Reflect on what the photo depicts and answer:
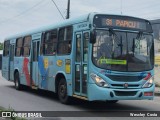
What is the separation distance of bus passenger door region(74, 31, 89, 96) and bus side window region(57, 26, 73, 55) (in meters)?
0.62

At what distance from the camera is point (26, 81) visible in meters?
18.6

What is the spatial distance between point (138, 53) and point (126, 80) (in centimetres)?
97

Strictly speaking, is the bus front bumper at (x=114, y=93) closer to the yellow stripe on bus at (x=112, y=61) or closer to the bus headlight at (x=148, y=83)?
the bus headlight at (x=148, y=83)

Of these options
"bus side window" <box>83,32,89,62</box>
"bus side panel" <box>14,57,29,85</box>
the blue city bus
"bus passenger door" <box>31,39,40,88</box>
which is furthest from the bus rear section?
"bus side panel" <box>14,57,29,85</box>

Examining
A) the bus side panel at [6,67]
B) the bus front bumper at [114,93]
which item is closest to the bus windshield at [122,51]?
the bus front bumper at [114,93]

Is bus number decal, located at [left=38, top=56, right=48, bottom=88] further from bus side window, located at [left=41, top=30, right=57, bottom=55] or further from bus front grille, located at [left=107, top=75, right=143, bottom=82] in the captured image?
bus front grille, located at [left=107, top=75, right=143, bottom=82]

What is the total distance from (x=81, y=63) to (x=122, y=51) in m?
1.34

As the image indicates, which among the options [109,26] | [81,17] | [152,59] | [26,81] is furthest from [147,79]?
[26,81]

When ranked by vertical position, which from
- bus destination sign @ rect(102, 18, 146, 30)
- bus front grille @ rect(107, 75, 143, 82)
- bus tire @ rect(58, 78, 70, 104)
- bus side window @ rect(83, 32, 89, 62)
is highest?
bus destination sign @ rect(102, 18, 146, 30)

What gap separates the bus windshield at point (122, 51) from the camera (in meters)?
11.8

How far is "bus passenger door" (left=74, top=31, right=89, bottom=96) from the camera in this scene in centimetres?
1214

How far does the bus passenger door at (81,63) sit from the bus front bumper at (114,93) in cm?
50

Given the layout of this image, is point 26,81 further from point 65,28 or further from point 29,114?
point 29,114

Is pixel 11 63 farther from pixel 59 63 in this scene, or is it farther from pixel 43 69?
pixel 59 63
